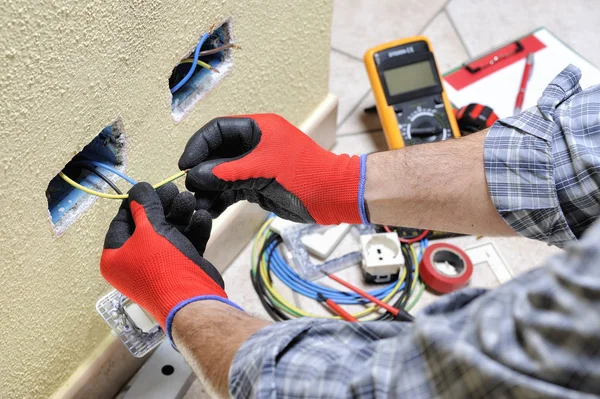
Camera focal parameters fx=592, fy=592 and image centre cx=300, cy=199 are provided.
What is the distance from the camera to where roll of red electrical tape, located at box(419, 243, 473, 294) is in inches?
39.9

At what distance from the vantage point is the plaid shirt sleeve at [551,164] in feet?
2.12

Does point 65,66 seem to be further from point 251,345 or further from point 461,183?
point 461,183

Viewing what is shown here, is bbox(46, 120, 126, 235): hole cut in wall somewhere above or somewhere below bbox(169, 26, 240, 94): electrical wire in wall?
below

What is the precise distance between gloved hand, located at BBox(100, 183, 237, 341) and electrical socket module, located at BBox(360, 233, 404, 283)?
0.40 meters

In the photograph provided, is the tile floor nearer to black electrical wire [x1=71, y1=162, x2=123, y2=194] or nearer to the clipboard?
the clipboard

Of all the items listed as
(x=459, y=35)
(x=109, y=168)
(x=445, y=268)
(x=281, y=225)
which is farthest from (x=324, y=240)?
(x=459, y=35)

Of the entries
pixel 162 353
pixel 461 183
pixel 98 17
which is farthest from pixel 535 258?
pixel 98 17

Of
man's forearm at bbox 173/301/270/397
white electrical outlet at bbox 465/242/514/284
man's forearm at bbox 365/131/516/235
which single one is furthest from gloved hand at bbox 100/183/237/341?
white electrical outlet at bbox 465/242/514/284

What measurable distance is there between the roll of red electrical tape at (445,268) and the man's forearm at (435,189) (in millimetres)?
258

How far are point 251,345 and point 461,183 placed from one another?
1.19 ft

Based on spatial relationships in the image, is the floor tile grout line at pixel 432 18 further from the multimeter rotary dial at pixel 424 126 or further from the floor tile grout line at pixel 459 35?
the multimeter rotary dial at pixel 424 126

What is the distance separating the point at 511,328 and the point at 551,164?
14.4 inches

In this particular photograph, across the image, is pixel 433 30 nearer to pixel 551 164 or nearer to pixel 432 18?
pixel 432 18

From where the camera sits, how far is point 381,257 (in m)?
1.01
